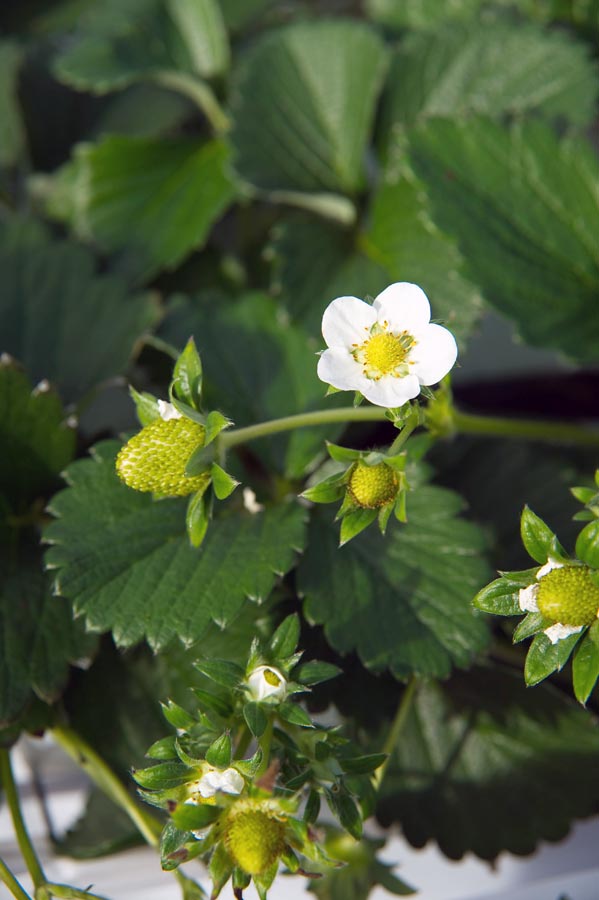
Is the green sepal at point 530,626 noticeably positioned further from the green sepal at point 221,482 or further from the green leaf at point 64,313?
the green leaf at point 64,313

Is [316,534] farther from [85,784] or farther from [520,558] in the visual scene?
[85,784]

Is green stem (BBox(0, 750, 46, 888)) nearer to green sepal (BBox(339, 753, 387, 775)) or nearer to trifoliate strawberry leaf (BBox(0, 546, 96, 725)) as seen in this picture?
trifoliate strawberry leaf (BBox(0, 546, 96, 725))

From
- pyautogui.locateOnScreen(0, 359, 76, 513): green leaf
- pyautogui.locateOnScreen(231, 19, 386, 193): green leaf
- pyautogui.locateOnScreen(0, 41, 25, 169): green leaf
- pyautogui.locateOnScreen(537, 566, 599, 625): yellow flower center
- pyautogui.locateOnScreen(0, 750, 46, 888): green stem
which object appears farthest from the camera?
pyautogui.locateOnScreen(0, 41, 25, 169): green leaf

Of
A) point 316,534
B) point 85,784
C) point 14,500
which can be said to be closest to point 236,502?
point 316,534

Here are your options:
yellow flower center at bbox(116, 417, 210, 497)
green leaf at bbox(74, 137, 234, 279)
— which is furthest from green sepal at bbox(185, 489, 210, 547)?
green leaf at bbox(74, 137, 234, 279)

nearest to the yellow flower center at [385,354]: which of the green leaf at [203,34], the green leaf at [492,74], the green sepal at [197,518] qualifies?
the green sepal at [197,518]

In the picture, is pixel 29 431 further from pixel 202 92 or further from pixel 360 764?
pixel 202 92

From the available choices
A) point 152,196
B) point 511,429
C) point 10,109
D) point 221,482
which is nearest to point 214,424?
point 221,482
